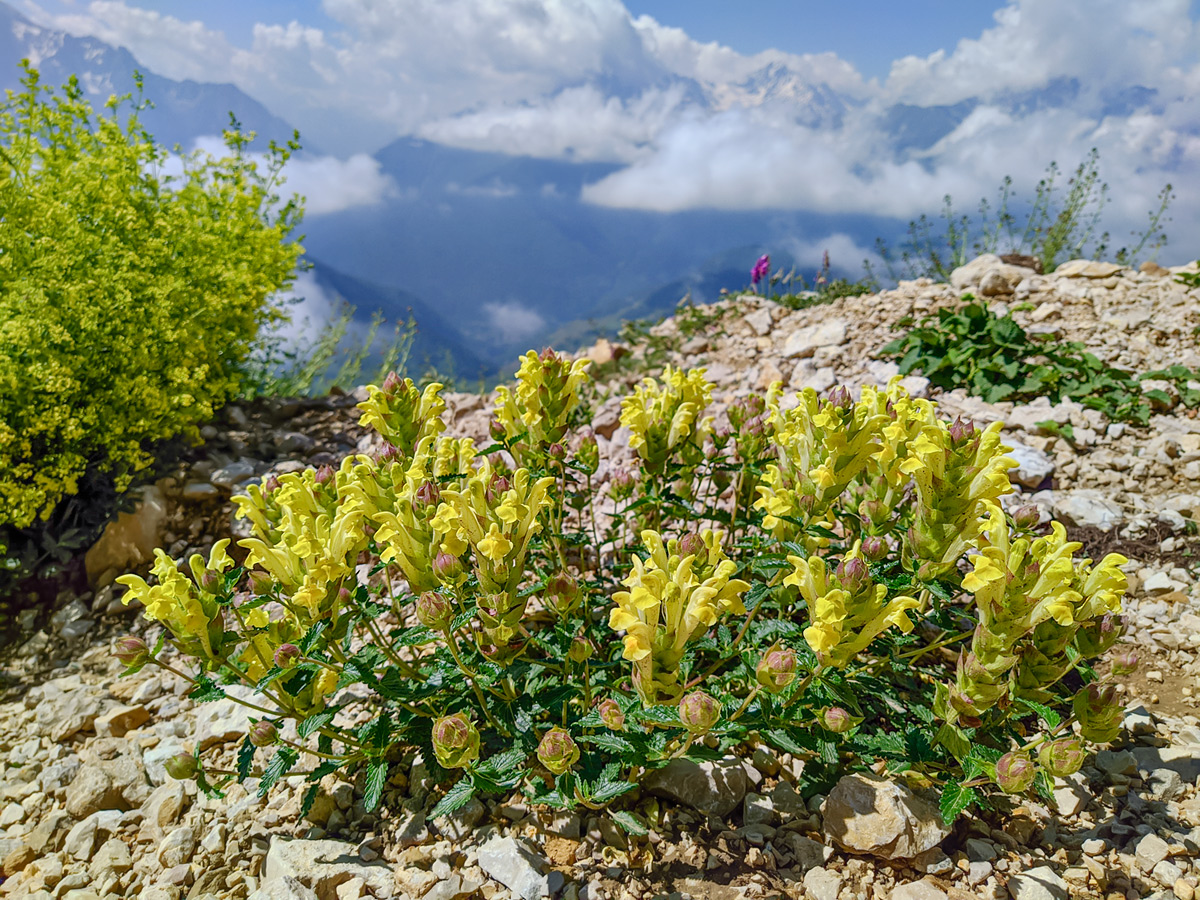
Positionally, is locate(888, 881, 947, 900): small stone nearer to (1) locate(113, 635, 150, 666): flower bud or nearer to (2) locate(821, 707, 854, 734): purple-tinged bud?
(2) locate(821, 707, 854, 734): purple-tinged bud

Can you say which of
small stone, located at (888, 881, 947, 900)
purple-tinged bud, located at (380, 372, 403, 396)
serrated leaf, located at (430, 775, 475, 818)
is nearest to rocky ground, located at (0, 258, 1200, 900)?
small stone, located at (888, 881, 947, 900)

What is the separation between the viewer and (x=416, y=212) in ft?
556

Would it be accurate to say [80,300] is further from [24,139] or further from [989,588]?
[989,588]

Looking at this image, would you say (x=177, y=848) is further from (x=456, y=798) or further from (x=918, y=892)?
(x=918, y=892)

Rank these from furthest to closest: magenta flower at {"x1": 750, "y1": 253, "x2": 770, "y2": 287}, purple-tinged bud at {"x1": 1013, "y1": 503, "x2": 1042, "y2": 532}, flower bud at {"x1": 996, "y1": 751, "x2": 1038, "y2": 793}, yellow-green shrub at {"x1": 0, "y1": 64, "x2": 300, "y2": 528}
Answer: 1. magenta flower at {"x1": 750, "y1": 253, "x2": 770, "y2": 287}
2. yellow-green shrub at {"x1": 0, "y1": 64, "x2": 300, "y2": 528}
3. purple-tinged bud at {"x1": 1013, "y1": 503, "x2": 1042, "y2": 532}
4. flower bud at {"x1": 996, "y1": 751, "x2": 1038, "y2": 793}

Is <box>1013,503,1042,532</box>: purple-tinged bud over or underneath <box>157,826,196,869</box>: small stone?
over

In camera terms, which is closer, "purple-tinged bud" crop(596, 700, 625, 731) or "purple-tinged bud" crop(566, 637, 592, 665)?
"purple-tinged bud" crop(596, 700, 625, 731)

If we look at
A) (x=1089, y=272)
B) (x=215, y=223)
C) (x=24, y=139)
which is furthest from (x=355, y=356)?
(x=1089, y=272)

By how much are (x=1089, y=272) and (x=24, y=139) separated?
8866 mm

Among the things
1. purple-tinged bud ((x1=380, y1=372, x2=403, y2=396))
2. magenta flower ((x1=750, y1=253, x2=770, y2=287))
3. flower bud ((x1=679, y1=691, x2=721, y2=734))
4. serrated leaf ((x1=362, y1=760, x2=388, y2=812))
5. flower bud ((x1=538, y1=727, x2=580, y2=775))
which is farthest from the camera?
magenta flower ((x1=750, y1=253, x2=770, y2=287))

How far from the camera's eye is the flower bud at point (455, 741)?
173 centimetres

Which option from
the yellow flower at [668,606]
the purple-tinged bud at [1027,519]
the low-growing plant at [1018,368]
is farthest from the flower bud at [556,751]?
the low-growing plant at [1018,368]

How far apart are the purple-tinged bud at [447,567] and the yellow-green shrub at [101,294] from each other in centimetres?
293

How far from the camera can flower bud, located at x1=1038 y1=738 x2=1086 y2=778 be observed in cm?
167
